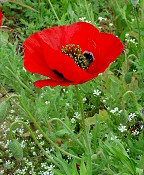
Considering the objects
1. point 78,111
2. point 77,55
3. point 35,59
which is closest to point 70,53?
point 77,55

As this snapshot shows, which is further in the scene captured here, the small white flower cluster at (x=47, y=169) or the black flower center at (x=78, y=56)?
the small white flower cluster at (x=47, y=169)

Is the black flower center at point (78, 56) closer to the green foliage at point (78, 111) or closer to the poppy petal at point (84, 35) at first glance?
the poppy petal at point (84, 35)

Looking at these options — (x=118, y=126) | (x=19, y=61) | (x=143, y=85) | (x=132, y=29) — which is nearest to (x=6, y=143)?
(x=19, y=61)

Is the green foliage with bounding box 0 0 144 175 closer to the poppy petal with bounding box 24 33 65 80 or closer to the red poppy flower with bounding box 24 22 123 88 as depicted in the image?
the red poppy flower with bounding box 24 22 123 88


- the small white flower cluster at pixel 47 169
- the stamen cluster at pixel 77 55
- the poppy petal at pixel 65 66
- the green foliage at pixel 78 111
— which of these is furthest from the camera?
the small white flower cluster at pixel 47 169

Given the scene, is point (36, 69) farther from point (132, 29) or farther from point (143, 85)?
point (132, 29)

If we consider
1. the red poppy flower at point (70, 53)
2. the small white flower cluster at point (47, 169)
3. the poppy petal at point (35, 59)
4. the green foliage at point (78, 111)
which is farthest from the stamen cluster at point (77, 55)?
the small white flower cluster at point (47, 169)

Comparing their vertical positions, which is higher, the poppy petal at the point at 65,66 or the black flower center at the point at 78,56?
the black flower center at the point at 78,56
